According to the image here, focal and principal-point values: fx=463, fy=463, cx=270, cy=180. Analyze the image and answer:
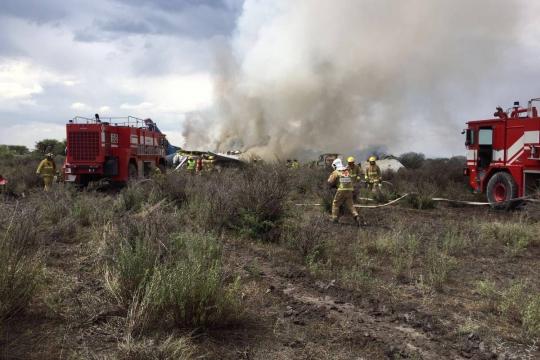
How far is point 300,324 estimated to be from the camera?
156 inches

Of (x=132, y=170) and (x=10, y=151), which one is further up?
(x=10, y=151)

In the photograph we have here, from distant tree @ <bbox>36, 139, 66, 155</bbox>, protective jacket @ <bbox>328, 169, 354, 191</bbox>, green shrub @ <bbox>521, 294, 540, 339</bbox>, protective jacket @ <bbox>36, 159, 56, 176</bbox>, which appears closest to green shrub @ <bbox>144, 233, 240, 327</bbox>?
green shrub @ <bbox>521, 294, 540, 339</bbox>

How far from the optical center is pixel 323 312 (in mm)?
4234

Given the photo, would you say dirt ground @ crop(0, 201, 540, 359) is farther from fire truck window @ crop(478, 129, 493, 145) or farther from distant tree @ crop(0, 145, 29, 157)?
distant tree @ crop(0, 145, 29, 157)

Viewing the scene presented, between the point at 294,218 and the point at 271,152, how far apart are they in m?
37.7

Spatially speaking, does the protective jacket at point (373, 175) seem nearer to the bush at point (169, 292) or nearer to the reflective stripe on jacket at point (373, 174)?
the reflective stripe on jacket at point (373, 174)

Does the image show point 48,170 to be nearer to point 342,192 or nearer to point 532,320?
point 342,192

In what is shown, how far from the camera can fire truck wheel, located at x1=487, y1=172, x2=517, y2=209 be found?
1215cm

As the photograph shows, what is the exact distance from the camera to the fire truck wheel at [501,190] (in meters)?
12.1

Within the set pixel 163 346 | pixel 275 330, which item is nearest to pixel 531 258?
pixel 275 330

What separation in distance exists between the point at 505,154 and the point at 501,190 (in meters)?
1.02

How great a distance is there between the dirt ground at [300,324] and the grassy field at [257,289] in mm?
15

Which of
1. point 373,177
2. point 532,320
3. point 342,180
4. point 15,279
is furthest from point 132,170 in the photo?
point 532,320

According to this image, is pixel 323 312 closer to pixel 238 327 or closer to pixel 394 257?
pixel 238 327
